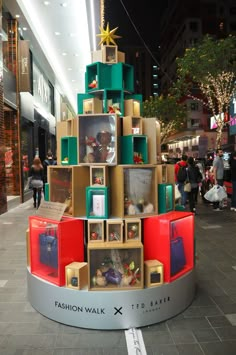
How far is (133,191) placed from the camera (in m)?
3.79

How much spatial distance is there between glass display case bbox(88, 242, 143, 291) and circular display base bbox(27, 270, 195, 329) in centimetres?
10

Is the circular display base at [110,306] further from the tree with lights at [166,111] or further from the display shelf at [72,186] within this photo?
the tree with lights at [166,111]

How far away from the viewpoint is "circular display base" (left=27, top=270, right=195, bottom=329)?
3322mm

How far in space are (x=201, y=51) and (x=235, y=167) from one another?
6379 mm

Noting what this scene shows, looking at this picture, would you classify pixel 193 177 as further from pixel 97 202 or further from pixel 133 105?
pixel 97 202

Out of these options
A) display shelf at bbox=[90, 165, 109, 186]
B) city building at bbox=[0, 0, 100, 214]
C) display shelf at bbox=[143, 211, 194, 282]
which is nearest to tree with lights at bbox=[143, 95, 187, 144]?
city building at bbox=[0, 0, 100, 214]

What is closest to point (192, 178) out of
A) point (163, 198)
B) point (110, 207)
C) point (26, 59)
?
point (163, 198)

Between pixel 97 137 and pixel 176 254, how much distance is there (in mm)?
1542

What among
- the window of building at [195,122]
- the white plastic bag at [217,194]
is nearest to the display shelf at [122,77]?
the white plastic bag at [217,194]

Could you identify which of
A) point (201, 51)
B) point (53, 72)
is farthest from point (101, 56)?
point (53, 72)

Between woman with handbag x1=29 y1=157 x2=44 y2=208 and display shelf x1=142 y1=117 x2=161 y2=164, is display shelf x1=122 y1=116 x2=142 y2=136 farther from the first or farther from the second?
woman with handbag x1=29 y1=157 x2=44 y2=208

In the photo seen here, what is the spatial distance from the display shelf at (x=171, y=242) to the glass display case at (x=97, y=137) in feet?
2.78

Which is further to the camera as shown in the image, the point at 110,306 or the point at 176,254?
the point at 176,254

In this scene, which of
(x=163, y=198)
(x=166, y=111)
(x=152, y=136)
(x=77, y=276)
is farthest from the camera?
(x=166, y=111)
